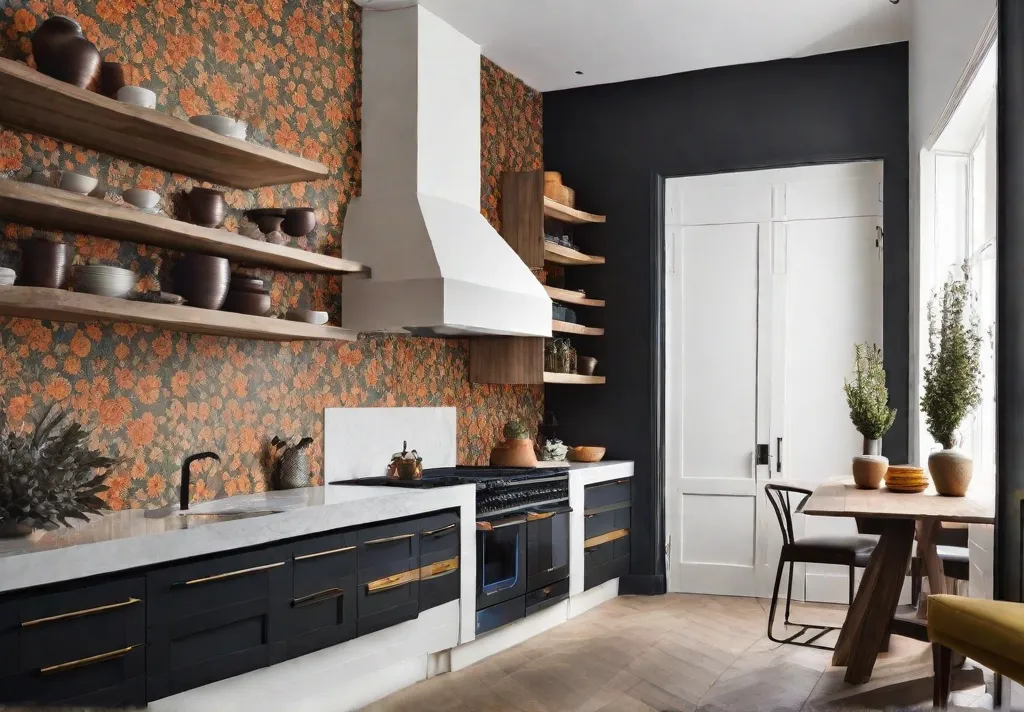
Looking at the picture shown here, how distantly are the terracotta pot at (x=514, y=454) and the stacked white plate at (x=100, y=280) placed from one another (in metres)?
2.78

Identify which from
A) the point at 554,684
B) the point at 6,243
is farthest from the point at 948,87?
the point at 6,243

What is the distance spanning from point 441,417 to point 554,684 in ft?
5.42

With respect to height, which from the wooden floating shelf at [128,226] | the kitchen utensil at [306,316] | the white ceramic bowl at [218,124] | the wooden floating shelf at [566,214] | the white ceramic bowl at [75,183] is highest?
the wooden floating shelf at [566,214]

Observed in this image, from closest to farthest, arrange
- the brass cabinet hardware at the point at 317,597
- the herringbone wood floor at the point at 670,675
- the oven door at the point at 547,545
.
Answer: the brass cabinet hardware at the point at 317,597 → the herringbone wood floor at the point at 670,675 → the oven door at the point at 547,545

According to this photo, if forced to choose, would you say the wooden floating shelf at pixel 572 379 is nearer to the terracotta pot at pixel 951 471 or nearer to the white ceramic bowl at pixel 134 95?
the terracotta pot at pixel 951 471

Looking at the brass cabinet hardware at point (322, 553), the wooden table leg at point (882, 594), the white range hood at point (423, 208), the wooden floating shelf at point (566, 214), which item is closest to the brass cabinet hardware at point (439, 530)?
the brass cabinet hardware at point (322, 553)

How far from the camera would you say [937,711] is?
3400 millimetres

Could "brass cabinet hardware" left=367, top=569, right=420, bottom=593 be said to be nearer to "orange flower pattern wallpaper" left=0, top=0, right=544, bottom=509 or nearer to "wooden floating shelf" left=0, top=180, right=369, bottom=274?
"orange flower pattern wallpaper" left=0, top=0, right=544, bottom=509

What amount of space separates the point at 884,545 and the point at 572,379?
90.9 inches

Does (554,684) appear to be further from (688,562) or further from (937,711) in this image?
(688,562)

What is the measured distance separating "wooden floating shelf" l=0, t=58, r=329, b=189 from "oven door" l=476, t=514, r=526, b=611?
1800 mm

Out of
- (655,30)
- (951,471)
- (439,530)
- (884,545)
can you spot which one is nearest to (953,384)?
(951,471)

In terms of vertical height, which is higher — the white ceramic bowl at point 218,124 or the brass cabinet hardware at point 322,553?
the white ceramic bowl at point 218,124

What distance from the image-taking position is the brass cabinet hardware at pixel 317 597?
3412 millimetres
